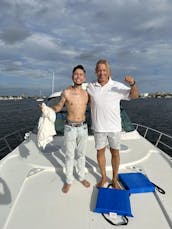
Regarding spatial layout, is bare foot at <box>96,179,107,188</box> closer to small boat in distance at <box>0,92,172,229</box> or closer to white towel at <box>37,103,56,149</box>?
small boat in distance at <box>0,92,172,229</box>

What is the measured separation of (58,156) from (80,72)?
6.47 feet

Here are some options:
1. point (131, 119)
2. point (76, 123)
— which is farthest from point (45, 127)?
point (131, 119)

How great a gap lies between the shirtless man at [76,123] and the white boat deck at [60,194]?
35 centimetres

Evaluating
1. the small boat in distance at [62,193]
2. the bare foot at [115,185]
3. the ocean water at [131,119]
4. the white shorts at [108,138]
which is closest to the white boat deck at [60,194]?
the small boat in distance at [62,193]

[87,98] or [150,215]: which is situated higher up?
[87,98]

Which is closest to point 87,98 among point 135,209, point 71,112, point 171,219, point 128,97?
point 71,112

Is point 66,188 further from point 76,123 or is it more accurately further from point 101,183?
point 76,123

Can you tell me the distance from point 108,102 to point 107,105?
5cm

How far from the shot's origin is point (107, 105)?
3.88 meters

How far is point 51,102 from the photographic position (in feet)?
24.0

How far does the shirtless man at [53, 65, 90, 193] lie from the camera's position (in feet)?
12.9

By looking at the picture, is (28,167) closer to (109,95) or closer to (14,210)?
(14,210)

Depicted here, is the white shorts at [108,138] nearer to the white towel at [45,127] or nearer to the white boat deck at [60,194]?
the white boat deck at [60,194]

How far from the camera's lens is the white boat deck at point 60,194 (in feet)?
9.49
